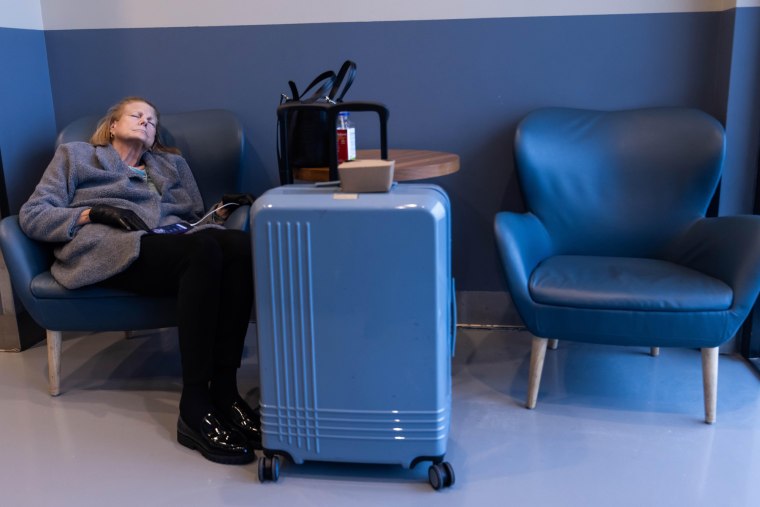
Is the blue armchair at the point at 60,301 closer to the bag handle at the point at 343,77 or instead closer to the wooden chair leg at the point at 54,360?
the wooden chair leg at the point at 54,360

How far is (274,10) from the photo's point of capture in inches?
106

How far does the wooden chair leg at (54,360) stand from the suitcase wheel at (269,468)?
34.7 inches

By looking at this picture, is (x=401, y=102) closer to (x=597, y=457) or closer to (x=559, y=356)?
(x=559, y=356)

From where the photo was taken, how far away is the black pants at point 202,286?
199 centimetres

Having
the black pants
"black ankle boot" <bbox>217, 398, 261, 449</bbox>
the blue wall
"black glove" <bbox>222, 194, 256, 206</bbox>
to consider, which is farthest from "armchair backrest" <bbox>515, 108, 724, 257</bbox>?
the blue wall

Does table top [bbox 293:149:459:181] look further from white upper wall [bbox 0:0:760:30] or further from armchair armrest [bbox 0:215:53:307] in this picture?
armchair armrest [bbox 0:215:53:307]

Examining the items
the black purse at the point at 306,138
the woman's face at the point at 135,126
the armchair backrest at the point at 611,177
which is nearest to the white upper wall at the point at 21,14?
the woman's face at the point at 135,126

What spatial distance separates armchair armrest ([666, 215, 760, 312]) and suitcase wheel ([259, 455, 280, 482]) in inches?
50.5

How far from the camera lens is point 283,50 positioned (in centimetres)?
272

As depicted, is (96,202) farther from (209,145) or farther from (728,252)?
(728,252)

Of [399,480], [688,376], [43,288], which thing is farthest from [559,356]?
[43,288]

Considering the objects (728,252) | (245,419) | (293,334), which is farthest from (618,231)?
(245,419)

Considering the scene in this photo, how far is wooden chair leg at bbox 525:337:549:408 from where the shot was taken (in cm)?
214

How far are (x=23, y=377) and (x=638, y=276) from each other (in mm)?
2038
